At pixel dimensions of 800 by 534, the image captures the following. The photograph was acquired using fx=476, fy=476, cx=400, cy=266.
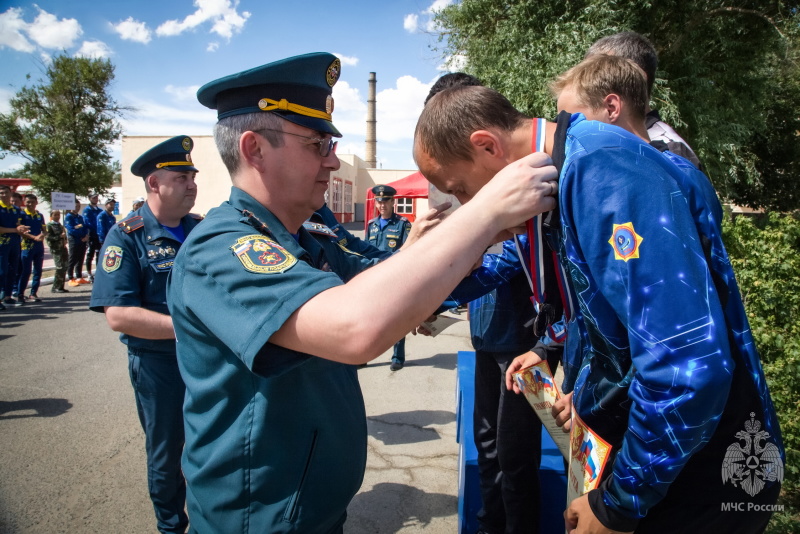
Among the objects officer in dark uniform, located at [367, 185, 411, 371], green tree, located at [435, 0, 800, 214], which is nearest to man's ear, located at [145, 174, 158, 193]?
officer in dark uniform, located at [367, 185, 411, 371]

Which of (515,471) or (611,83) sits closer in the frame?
(611,83)

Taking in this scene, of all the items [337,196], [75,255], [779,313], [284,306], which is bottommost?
[779,313]

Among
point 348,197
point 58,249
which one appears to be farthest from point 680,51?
point 348,197

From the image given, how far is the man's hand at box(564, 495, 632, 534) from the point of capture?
116 cm

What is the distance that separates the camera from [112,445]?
4199 mm

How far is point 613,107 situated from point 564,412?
118 centimetres

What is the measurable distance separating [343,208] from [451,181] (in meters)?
38.2

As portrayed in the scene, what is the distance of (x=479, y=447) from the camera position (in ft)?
9.28

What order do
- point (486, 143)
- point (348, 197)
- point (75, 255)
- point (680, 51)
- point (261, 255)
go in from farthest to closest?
1. point (348, 197)
2. point (75, 255)
3. point (680, 51)
4. point (486, 143)
5. point (261, 255)

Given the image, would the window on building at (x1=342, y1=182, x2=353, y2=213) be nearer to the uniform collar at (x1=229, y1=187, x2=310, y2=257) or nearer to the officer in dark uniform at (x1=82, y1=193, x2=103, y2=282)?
the officer in dark uniform at (x1=82, y1=193, x2=103, y2=282)

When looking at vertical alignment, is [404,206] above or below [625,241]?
above

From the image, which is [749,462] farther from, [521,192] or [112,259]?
[112,259]

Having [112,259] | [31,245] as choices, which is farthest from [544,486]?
[31,245]

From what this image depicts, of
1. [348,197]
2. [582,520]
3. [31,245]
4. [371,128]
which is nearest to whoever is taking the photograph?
[582,520]
